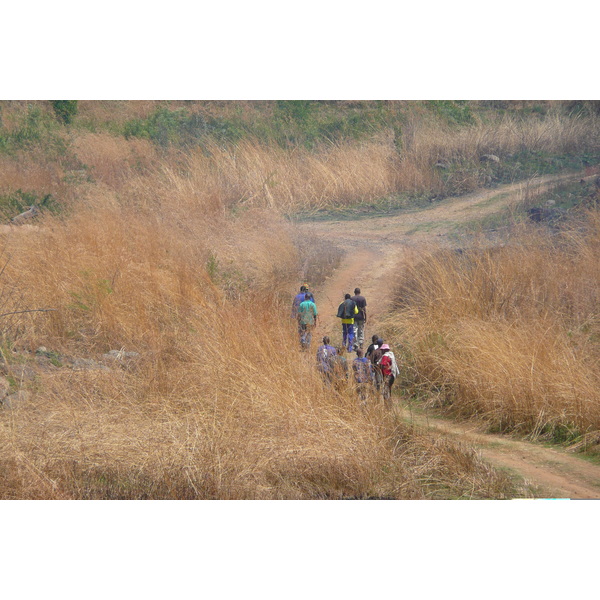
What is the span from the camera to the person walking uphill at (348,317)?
968 cm

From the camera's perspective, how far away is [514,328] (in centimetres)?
935

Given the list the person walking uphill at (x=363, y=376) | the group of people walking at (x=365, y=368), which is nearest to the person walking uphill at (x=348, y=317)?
the group of people walking at (x=365, y=368)

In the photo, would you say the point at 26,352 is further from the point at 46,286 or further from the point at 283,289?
the point at 283,289

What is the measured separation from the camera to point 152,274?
10219 millimetres

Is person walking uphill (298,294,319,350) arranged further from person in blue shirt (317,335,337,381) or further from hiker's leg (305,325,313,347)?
person in blue shirt (317,335,337,381)

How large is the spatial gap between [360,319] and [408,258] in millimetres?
2078

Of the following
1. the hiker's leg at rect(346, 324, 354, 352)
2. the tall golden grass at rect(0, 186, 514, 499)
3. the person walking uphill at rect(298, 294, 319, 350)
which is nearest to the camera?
the tall golden grass at rect(0, 186, 514, 499)

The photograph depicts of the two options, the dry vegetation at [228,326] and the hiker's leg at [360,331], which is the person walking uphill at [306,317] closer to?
the dry vegetation at [228,326]

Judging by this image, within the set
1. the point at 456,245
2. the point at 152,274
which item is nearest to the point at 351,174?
the point at 456,245

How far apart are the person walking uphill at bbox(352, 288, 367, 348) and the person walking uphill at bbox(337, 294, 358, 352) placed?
0.36ft

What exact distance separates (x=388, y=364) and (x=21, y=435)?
3.53 meters

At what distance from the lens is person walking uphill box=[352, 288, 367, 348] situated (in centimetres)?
988

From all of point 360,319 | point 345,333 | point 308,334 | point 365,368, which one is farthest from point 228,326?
point 360,319

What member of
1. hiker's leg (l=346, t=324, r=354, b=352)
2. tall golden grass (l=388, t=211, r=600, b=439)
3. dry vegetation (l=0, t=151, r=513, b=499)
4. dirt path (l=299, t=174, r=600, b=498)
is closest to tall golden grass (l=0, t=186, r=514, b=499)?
dry vegetation (l=0, t=151, r=513, b=499)
